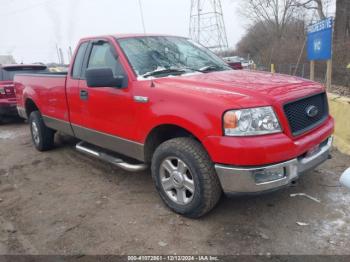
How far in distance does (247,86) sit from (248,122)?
510 mm

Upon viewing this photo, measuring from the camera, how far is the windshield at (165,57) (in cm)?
406

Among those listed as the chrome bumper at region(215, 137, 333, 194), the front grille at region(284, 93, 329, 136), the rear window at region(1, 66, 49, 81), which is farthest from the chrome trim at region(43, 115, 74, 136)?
the rear window at region(1, 66, 49, 81)

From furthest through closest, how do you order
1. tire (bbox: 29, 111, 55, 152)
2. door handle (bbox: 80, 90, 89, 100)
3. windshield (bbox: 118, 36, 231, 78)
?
tire (bbox: 29, 111, 55, 152)
door handle (bbox: 80, 90, 89, 100)
windshield (bbox: 118, 36, 231, 78)

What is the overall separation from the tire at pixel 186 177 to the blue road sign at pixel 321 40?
5403 mm

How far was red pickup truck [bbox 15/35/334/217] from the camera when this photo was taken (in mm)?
3018

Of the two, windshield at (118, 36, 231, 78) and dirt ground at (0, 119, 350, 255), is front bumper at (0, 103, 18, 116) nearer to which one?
dirt ground at (0, 119, 350, 255)

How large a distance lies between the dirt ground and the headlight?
93 centimetres

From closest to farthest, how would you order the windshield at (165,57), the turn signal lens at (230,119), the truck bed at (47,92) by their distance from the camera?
the turn signal lens at (230,119), the windshield at (165,57), the truck bed at (47,92)

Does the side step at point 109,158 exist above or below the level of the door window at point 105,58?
below

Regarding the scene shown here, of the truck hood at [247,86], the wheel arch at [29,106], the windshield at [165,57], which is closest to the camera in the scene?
the truck hood at [247,86]

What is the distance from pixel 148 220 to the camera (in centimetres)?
363

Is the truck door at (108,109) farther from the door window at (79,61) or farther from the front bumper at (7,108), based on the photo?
the front bumper at (7,108)

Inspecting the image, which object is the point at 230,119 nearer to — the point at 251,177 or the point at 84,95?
the point at 251,177

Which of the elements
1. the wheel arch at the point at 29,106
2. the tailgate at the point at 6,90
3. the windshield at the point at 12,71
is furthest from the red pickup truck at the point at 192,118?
the windshield at the point at 12,71
